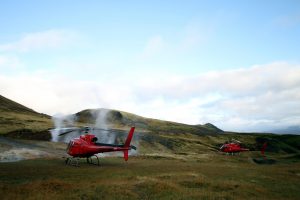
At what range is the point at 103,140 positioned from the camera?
74.4 m

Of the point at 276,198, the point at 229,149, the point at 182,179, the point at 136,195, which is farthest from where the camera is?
the point at 229,149

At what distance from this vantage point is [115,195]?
1869 centimetres

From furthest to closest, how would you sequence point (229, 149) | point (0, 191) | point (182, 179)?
1. point (229, 149)
2. point (182, 179)
3. point (0, 191)

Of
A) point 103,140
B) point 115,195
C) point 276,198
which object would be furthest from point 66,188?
point 103,140

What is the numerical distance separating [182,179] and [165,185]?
4623mm

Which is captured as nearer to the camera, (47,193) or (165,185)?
(47,193)

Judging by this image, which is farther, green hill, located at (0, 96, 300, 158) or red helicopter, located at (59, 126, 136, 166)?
green hill, located at (0, 96, 300, 158)

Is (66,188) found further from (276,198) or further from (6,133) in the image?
(6,133)

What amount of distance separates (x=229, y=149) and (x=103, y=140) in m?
31.3

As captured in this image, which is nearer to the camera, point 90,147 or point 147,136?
point 90,147

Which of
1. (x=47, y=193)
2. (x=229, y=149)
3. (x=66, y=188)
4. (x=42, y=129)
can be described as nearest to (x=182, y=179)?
(x=66, y=188)

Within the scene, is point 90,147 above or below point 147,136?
below

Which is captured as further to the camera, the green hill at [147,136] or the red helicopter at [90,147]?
the green hill at [147,136]

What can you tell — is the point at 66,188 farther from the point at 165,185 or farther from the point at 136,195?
the point at 165,185
